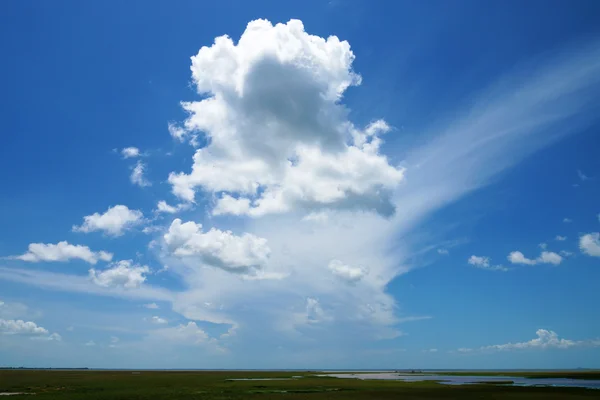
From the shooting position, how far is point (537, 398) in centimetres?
6175

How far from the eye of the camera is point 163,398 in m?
57.4

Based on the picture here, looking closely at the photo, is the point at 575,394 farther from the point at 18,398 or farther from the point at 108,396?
the point at 18,398

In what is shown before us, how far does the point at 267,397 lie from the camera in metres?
60.7

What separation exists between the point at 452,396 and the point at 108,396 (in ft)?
163

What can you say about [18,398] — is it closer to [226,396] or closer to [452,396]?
[226,396]

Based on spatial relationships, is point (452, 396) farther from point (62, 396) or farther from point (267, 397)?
point (62, 396)

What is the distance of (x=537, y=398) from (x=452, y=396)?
38.6 ft

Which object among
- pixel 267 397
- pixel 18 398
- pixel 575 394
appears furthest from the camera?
pixel 575 394

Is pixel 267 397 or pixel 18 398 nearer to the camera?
pixel 18 398

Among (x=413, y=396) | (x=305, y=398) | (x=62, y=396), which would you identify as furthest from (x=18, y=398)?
(x=413, y=396)

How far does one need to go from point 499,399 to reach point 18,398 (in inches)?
2563

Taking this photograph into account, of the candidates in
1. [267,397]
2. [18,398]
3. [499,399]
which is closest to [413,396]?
[499,399]

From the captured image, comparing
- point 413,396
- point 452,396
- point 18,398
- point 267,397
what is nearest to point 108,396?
point 18,398

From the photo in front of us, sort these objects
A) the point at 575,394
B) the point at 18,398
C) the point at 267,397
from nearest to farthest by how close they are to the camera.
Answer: the point at 18,398
the point at 267,397
the point at 575,394
